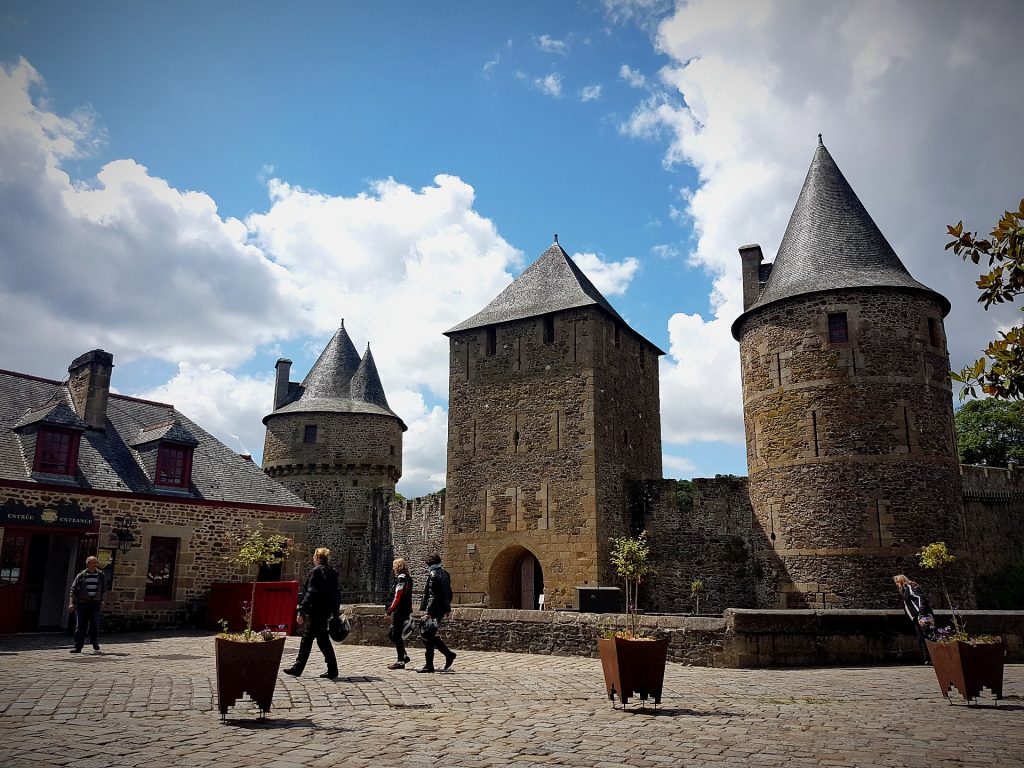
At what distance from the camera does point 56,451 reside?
15.8 meters

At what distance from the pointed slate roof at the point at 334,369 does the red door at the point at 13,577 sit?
17.1 m

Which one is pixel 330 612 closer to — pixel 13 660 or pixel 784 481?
pixel 13 660

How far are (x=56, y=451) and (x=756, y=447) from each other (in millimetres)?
15686

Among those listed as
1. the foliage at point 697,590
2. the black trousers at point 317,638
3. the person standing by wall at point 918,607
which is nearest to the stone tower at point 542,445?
the foliage at point 697,590

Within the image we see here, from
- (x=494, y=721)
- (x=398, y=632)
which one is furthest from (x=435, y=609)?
(x=494, y=721)

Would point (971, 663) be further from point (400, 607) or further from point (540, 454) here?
point (540, 454)

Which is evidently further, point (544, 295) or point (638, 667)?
point (544, 295)

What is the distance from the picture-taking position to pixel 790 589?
17203mm

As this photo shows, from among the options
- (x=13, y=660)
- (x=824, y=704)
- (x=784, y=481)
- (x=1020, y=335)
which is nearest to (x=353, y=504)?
(x=784, y=481)

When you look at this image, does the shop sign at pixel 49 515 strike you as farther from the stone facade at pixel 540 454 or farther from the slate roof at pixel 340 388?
the slate roof at pixel 340 388

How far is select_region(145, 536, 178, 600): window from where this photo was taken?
16.6 meters

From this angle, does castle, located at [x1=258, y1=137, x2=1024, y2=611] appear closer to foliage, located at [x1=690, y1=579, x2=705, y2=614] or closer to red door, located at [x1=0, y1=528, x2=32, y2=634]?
foliage, located at [x1=690, y1=579, x2=705, y2=614]

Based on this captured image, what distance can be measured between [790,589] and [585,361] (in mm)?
7454

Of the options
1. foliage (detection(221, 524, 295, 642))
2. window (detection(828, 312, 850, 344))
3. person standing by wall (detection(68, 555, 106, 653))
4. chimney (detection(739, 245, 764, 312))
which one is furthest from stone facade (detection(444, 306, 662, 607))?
person standing by wall (detection(68, 555, 106, 653))
